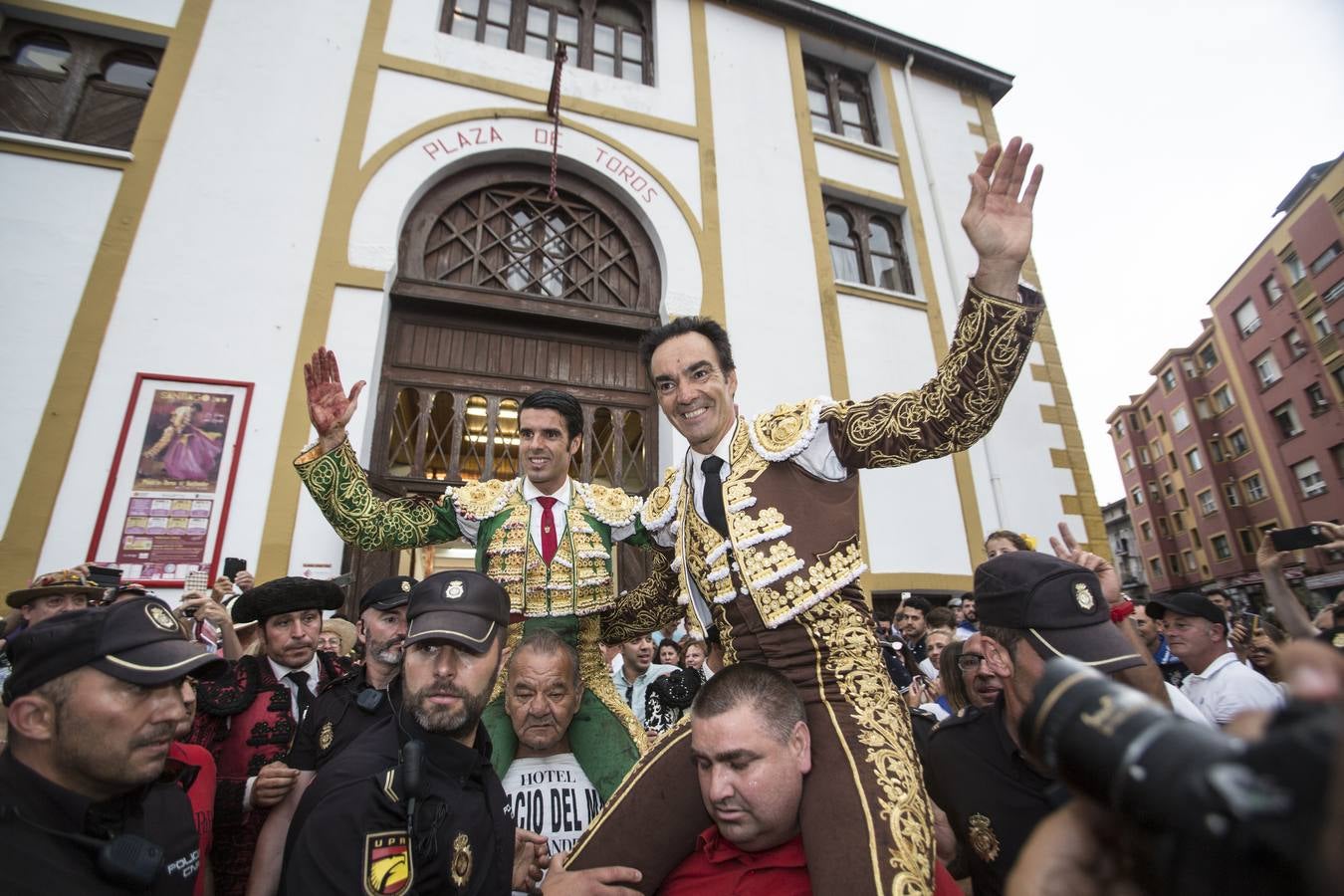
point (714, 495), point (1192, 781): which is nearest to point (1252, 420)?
point (714, 495)

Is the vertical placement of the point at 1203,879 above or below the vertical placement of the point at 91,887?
above

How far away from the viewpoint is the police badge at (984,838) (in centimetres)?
215

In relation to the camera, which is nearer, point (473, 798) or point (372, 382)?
point (473, 798)

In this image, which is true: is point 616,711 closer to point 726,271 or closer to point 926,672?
point 926,672

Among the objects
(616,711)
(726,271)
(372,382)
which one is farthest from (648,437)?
(616,711)

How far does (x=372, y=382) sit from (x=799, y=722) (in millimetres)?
6214

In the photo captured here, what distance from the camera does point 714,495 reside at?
7.61 feet

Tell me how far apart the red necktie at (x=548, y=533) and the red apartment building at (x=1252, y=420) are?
31903mm

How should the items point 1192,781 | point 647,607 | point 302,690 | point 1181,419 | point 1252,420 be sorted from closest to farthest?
point 1192,781
point 647,607
point 302,690
point 1252,420
point 1181,419

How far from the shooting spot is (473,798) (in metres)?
2.14

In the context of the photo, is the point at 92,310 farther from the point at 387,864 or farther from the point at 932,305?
the point at 932,305

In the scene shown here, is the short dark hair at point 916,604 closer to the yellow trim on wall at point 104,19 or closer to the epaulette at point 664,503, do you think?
the epaulette at point 664,503

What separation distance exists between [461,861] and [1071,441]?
10.1m

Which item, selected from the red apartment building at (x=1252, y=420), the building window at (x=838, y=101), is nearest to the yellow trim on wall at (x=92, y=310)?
the building window at (x=838, y=101)
